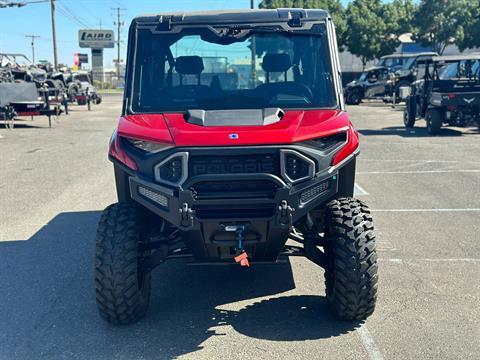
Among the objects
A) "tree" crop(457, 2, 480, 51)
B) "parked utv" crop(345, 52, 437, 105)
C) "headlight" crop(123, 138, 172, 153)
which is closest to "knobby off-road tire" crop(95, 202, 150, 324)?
"headlight" crop(123, 138, 172, 153)

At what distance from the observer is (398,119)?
73.8 feet

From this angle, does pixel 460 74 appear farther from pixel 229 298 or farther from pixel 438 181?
pixel 229 298

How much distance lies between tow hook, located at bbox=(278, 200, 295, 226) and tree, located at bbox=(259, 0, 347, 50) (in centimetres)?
4209

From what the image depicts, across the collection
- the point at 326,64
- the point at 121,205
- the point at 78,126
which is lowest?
the point at 78,126

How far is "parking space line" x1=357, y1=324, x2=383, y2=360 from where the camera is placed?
3812 millimetres

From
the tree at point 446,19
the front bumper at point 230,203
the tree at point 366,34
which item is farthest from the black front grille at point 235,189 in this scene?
the tree at point 366,34

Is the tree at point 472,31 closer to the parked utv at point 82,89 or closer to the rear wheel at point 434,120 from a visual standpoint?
the parked utv at point 82,89

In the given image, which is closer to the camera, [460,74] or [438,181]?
[438,181]

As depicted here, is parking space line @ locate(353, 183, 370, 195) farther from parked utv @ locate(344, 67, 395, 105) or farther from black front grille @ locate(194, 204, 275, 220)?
parked utv @ locate(344, 67, 395, 105)

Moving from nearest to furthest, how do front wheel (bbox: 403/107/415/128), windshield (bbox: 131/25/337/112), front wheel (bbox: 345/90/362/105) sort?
1. windshield (bbox: 131/25/337/112)
2. front wheel (bbox: 403/107/415/128)
3. front wheel (bbox: 345/90/362/105)

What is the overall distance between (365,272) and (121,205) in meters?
1.83

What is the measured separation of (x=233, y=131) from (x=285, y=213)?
0.67m

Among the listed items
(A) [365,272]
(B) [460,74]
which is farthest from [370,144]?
(A) [365,272]

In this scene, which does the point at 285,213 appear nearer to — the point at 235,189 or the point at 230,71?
the point at 235,189
